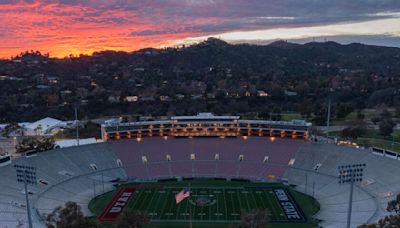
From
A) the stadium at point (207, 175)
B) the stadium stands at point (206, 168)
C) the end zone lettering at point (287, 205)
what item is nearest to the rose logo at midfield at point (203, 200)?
the stadium at point (207, 175)

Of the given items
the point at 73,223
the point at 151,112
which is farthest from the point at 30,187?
the point at 151,112

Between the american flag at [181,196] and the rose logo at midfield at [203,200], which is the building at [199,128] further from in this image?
the american flag at [181,196]

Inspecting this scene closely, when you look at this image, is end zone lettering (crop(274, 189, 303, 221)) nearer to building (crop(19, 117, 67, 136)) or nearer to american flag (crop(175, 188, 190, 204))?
american flag (crop(175, 188, 190, 204))

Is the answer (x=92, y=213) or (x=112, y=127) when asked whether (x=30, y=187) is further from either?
(x=112, y=127)

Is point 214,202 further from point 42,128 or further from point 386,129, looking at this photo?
point 42,128

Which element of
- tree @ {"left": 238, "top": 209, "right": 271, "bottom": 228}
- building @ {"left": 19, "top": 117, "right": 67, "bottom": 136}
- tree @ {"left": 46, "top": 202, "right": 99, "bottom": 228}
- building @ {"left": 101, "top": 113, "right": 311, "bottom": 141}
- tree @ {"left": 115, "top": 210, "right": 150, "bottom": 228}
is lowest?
building @ {"left": 19, "top": 117, "right": 67, "bottom": 136}

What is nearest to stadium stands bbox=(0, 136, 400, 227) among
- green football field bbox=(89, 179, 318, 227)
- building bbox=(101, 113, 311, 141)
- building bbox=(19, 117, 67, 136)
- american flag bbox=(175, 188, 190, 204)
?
building bbox=(101, 113, 311, 141)
